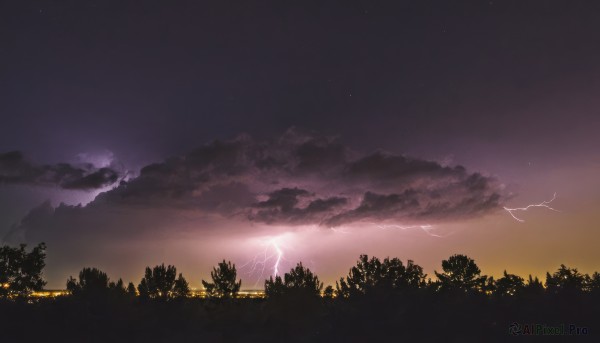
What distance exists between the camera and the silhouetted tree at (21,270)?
7625 centimetres

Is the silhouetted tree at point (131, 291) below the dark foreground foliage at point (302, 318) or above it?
above

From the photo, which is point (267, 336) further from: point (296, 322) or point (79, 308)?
point (79, 308)

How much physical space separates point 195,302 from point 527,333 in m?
29.6

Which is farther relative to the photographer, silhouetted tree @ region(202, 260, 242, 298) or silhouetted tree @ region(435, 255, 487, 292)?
silhouetted tree @ region(435, 255, 487, 292)

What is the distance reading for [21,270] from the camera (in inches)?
3041

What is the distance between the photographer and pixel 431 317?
3066 cm

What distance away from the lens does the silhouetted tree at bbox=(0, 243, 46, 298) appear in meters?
76.2

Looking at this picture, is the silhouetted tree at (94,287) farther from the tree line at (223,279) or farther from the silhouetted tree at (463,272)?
the silhouetted tree at (463,272)

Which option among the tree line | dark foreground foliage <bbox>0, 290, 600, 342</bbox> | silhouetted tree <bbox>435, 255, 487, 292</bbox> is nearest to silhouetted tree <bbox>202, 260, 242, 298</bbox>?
the tree line

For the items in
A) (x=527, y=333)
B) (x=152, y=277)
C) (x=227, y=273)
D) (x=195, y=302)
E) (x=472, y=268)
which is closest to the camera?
(x=527, y=333)

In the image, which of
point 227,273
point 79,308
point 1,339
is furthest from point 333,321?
point 227,273

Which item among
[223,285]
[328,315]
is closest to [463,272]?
[223,285]

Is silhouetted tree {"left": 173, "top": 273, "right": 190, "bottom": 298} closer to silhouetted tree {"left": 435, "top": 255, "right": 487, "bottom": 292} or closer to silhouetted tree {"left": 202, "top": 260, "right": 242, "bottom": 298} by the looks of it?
silhouetted tree {"left": 202, "top": 260, "right": 242, "bottom": 298}

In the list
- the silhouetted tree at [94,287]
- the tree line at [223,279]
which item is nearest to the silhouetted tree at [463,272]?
the tree line at [223,279]
